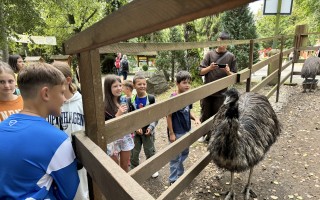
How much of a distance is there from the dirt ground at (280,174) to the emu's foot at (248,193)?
0.22ft

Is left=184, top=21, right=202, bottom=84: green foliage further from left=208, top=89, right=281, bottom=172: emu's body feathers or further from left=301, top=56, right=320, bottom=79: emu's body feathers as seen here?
left=208, top=89, right=281, bottom=172: emu's body feathers

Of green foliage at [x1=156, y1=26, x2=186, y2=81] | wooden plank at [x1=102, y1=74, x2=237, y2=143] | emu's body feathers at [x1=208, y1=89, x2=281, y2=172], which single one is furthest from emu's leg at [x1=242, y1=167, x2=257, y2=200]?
green foliage at [x1=156, y1=26, x2=186, y2=81]

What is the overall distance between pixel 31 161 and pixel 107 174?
0.38m

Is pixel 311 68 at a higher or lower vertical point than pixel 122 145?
higher

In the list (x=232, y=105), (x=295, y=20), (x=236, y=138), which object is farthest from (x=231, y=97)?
(x=295, y=20)

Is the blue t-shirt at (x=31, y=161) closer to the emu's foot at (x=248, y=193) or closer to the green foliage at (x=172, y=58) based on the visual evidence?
the emu's foot at (x=248, y=193)

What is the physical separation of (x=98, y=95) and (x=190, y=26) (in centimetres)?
1026

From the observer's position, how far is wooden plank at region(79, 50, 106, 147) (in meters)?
1.23

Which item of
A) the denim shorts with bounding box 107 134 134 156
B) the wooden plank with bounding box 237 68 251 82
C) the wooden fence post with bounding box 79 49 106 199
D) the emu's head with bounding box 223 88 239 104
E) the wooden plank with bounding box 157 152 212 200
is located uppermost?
the wooden fence post with bounding box 79 49 106 199

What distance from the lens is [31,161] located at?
1.13m

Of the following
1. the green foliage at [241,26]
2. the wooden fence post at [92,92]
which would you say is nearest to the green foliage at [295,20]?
the green foliage at [241,26]

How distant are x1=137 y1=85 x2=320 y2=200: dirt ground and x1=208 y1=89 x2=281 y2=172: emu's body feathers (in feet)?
1.73

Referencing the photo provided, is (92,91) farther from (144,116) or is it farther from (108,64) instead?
(108,64)

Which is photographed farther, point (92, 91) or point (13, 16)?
point (13, 16)
